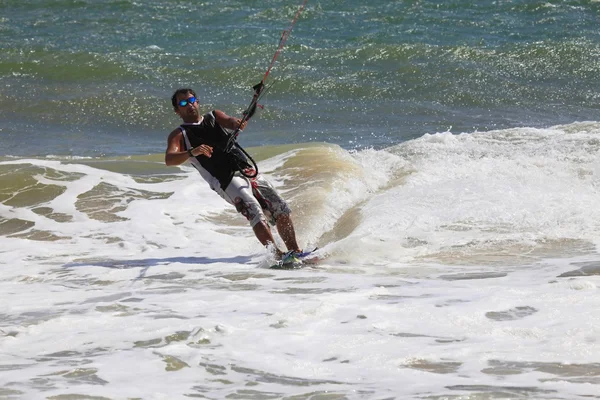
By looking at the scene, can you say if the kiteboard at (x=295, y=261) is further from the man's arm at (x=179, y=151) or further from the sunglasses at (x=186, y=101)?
the sunglasses at (x=186, y=101)

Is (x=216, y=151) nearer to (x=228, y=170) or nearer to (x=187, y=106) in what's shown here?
(x=228, y=170)

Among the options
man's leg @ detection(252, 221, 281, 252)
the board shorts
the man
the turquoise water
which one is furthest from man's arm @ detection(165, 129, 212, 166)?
the turquoise water

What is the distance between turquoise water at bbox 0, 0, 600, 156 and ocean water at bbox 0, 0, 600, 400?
0.07 meters

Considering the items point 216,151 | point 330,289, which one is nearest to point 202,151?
point 216,151

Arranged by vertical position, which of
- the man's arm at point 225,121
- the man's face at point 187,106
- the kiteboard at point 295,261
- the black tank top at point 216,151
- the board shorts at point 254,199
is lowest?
the kiteboard at point 295,261

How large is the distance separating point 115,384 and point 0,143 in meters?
9.93

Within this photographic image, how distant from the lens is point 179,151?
7141 mm

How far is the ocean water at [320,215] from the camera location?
189 inches

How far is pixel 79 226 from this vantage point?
8875 millimetres

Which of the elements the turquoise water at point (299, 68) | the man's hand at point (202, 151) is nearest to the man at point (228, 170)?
the man's hand at point (202, 151)

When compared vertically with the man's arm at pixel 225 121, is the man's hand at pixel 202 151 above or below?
below

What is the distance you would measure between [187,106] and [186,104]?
19 mm

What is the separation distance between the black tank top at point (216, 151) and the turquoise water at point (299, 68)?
19.6 feet

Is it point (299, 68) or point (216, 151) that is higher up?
point (299, 68)
